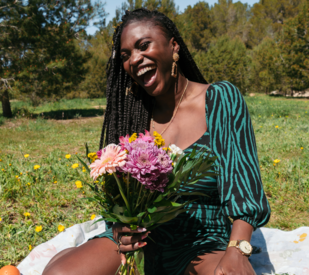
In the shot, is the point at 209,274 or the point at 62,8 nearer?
the point at 209,274

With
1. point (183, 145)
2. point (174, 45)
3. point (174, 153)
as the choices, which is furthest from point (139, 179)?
A: point (174, 45)

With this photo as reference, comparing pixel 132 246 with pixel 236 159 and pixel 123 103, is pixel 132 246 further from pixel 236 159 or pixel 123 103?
pixel 123 103

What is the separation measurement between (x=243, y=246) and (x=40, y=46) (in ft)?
36.5

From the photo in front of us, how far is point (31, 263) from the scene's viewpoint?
7.34 ft

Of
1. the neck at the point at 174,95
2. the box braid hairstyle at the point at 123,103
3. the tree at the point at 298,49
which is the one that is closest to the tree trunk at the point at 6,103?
the box braid hairstyle at the point at 123,103

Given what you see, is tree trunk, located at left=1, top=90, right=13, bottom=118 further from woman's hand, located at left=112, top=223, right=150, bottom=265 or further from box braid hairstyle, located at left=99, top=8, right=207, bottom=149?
woman's hand, located at left=112, top=223, right=150, bottom=265

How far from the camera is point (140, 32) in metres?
1.81

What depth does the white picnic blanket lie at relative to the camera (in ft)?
6.92

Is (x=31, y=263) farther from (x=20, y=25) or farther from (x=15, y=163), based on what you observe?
(x=20, y=25)

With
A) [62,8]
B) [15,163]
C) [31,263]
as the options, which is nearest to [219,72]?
[62,8]

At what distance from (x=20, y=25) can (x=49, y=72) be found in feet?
6.09

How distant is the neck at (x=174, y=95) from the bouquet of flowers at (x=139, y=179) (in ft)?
2.76

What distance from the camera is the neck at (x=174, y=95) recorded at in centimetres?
203

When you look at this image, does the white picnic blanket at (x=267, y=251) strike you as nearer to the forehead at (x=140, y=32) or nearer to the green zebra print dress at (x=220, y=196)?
the green zebra print dress at (x=220, y=196)
